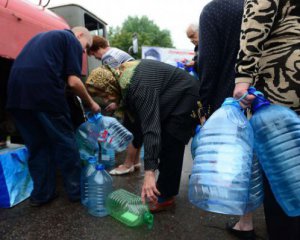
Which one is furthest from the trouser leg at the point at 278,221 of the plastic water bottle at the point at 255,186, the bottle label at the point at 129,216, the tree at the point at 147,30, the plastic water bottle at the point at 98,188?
the tree at the point at 147,30

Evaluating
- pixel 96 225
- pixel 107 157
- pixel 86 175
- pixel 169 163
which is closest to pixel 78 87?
pixel 86 175

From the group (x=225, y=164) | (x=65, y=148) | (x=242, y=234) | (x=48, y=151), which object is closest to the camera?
(x=225, y=164)

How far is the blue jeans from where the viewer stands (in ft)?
8.41

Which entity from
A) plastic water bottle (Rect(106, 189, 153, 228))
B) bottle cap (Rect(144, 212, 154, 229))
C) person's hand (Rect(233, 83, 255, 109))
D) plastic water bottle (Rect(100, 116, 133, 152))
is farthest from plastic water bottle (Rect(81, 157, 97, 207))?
person's hand (Rect(233, 83, 255, 109))

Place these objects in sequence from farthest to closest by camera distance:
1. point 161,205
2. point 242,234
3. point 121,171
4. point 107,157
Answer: point 107,157
point 121,171
point 161,205
point 242,234

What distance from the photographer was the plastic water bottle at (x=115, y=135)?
3158 millimetres

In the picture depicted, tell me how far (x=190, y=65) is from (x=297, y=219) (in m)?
2.43

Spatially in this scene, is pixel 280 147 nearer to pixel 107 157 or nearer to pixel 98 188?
pixel 98 188

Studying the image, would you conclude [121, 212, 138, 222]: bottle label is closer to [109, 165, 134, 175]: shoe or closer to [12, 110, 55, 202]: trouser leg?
[12, 110, 55, 202]: trouser leg

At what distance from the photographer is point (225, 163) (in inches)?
47.1

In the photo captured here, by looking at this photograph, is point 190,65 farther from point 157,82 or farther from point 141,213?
point 141,213

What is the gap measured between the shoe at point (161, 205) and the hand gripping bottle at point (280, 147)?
129cm

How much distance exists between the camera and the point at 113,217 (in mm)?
2426

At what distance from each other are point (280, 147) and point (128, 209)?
1482mm
